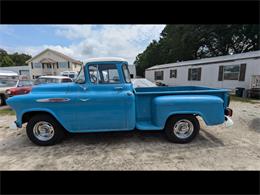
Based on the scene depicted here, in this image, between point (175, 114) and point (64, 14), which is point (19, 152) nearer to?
point (64, 14)

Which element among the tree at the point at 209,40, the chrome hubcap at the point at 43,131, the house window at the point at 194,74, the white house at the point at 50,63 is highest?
the tree at the point at 209,40

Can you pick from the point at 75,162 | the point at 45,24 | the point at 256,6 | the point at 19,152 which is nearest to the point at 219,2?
the point at 256,6

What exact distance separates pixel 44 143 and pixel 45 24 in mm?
2721

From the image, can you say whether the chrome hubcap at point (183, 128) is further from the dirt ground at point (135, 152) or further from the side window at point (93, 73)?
the side window at point (93, 73)

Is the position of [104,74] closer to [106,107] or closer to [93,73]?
[93,73]

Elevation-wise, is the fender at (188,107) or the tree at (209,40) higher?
the tree at (209,40)

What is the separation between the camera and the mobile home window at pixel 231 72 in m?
12.1

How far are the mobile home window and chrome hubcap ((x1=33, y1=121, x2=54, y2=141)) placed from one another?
44.4 ft

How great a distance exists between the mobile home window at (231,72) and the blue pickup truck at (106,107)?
10.4 m

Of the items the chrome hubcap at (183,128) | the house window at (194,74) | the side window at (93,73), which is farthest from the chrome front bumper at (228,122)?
the house window at (194,74)

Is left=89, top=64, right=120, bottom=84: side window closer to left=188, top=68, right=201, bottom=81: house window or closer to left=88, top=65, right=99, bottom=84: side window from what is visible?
left=88, top=65, right=99, bottom=84: side window

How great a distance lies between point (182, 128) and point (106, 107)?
193 centimetres

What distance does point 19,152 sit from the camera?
3.47 m

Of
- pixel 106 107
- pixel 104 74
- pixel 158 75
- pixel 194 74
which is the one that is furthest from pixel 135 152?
pixel 158 75
